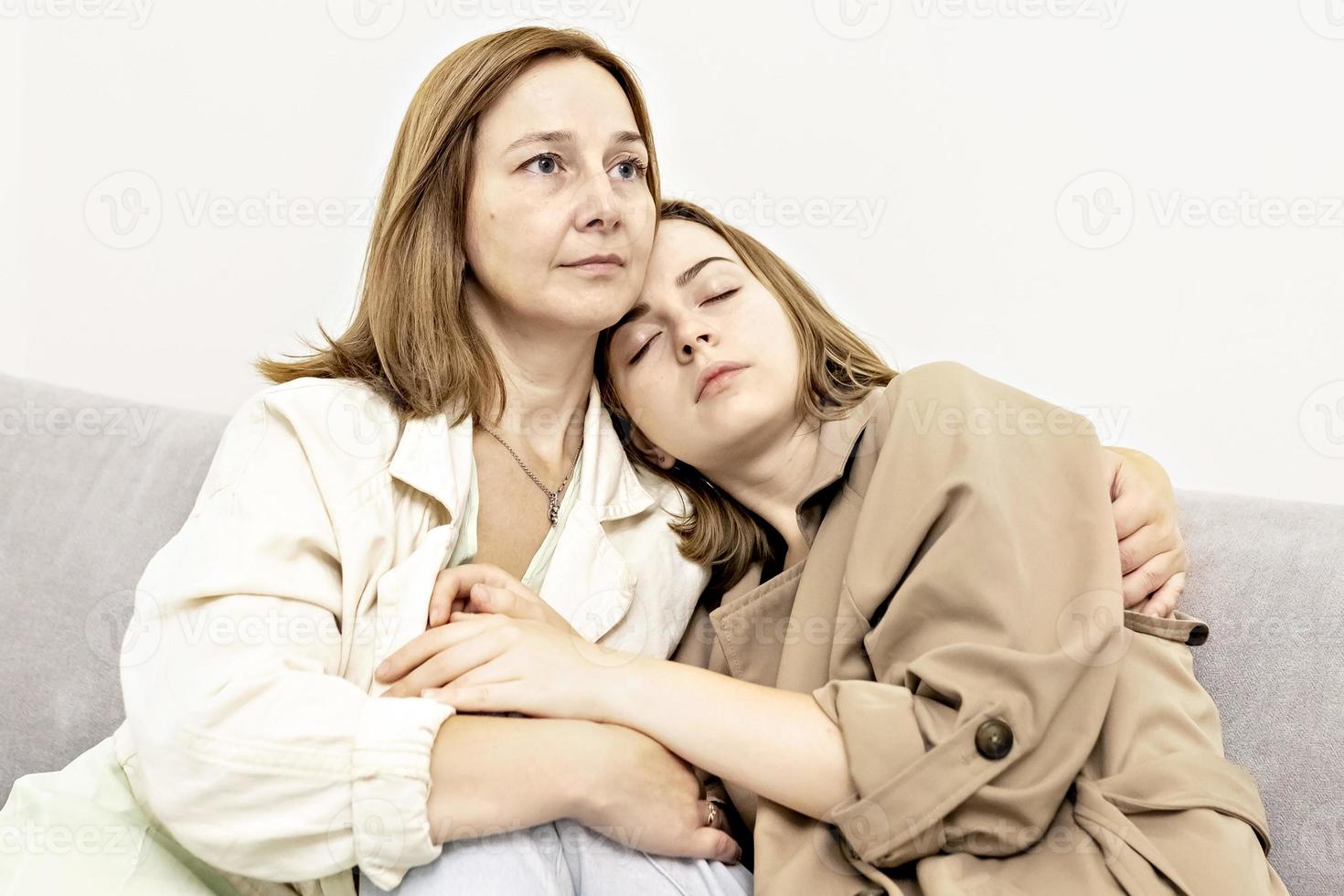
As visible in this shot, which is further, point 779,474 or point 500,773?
point 779,474

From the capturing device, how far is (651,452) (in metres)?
1.92

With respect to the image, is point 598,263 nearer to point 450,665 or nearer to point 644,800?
point 450,665

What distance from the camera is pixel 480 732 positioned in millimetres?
1341

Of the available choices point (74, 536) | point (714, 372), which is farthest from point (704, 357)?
point (74, 536)

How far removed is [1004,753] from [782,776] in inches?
10.0

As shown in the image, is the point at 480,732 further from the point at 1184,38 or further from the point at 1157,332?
the point at 1184,38

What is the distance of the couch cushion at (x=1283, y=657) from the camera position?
57.7 inches

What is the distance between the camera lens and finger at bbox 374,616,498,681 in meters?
1.42

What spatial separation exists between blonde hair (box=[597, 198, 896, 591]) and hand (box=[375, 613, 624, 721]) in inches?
16.7

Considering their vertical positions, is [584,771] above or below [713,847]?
above

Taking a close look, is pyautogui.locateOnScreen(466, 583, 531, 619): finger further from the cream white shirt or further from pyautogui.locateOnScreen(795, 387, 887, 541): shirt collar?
pyautogui.locateOnScreen(795, 387, 887, 541): shirt collar

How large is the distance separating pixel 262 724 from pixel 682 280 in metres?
0.88

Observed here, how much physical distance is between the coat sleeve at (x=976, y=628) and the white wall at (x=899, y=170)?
1.08 metres

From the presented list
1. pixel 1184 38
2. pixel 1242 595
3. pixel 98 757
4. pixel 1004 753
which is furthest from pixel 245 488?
pixel 1184 38
